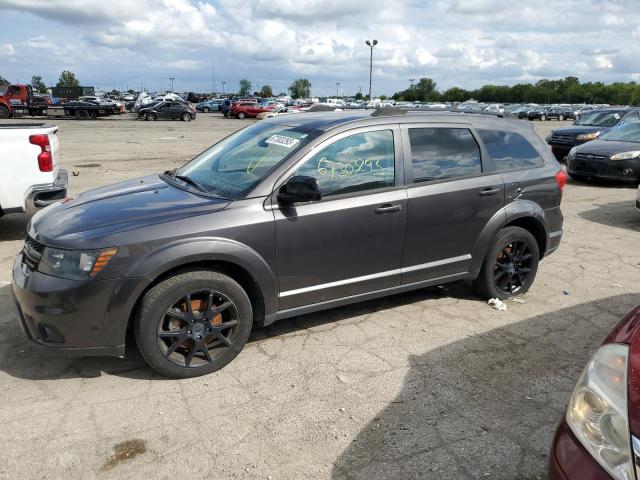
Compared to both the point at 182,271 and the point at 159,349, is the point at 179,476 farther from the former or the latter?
the point at 182,271

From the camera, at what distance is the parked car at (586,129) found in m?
14.4

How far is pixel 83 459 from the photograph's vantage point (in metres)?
2.77

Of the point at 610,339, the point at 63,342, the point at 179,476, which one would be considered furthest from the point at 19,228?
the point at 610,339

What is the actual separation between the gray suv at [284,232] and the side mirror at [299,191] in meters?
0.01

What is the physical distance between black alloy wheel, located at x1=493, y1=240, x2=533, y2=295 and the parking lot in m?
0.19

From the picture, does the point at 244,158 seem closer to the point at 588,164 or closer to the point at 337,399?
the point at 337,399

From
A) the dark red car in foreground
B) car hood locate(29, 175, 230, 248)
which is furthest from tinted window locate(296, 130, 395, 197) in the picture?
the dark red car in foreground

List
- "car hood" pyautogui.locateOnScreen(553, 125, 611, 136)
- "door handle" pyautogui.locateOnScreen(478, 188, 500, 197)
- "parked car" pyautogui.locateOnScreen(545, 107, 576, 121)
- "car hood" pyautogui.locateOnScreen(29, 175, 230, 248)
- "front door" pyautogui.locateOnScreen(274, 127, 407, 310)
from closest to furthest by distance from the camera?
"car hood" pyautogui.locateOnScreen(29, 175, 230, 248) → "front door" pyautogui.locateOnScreen(274, 127, 407, 310) → "door handle" pyautogui.locateOnScreen(478, 188, 500, 197) → "car hood" pyautogui.locateOnScreen(553, 125, 611, 136) → "parked car" pyautogui.locateOnScreen(545, 107, 576, 121)

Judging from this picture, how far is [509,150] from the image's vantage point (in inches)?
192

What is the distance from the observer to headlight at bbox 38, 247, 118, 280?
3.15 m

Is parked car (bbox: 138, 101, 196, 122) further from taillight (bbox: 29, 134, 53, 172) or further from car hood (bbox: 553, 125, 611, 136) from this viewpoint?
taillight (bbox: 29, 134, 53, 172)

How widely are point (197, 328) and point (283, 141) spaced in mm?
1558

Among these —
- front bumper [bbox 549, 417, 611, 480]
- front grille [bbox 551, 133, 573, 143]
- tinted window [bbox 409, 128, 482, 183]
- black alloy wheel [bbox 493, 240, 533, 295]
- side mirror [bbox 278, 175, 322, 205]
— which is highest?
tinted window [bbox 409, 128, 482, 183]

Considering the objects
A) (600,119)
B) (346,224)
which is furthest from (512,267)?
(600,119)
